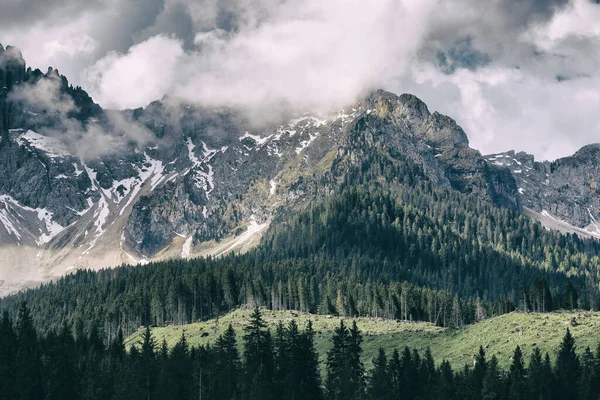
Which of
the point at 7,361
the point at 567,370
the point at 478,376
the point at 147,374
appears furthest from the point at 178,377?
the point at 567,370

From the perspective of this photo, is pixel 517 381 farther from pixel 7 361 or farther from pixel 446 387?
pixel 7 361

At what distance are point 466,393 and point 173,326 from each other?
110576 mm

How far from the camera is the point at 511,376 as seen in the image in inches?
3698

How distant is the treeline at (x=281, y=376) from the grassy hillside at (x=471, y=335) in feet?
23.4

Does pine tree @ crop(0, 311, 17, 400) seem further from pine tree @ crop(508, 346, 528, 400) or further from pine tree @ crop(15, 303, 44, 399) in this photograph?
pine tree @ crop(508, 346, 528, 400)

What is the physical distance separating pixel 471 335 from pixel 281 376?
45.2 m

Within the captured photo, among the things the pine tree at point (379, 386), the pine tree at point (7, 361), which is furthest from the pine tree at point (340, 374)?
the pine tree at point (7, 361)

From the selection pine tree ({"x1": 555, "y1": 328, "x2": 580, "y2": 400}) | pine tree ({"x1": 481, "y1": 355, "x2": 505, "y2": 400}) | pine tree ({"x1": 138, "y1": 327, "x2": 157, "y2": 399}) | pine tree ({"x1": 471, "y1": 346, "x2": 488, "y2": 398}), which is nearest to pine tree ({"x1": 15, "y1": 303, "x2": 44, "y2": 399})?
pine tree ({"x1": 138, "y1": 327, "x2": 157, "y2": 399})

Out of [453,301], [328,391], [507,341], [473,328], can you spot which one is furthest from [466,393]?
[453,301]

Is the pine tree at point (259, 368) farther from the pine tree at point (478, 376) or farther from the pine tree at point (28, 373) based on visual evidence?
the pine tree at point (28, 373)

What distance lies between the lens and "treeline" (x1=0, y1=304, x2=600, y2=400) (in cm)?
9031

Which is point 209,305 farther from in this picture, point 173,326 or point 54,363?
point 54,363

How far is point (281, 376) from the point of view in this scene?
324 ft

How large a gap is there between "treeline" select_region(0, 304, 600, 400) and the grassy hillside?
7.13m
